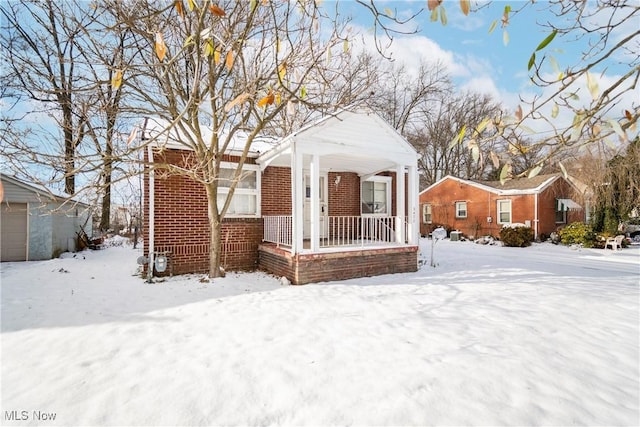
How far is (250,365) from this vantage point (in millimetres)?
3061

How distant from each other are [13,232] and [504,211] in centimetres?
2354

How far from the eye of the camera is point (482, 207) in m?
18.8

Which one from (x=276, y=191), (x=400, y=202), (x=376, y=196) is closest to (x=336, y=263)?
(x=400, y=202)

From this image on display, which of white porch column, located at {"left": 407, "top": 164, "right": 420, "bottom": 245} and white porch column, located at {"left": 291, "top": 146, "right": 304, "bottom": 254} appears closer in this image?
white porch column, located at {"left": 291, "top": 146, "right": 304, "bottom": 254}

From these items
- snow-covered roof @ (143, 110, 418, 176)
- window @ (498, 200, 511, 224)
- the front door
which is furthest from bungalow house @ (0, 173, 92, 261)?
window @ (498, 200, 511, 224)

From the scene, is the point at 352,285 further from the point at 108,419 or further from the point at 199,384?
the point at 108,419

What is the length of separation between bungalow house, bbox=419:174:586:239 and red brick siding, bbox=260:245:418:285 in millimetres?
12662

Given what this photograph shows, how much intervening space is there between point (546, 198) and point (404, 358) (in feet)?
60.2

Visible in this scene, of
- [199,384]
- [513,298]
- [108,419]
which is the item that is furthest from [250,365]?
[513,298]

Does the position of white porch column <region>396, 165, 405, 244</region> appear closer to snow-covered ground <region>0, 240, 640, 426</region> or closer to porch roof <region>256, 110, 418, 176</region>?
porch roof <region>256, 110, 418, 176</region>

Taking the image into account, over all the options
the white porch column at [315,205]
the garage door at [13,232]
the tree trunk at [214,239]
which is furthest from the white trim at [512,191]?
the garage door at [13,232]

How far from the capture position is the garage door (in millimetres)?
10078

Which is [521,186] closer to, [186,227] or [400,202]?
[400,202]

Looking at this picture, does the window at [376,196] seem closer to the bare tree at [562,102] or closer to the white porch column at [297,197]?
the white porch column at [297,197]
